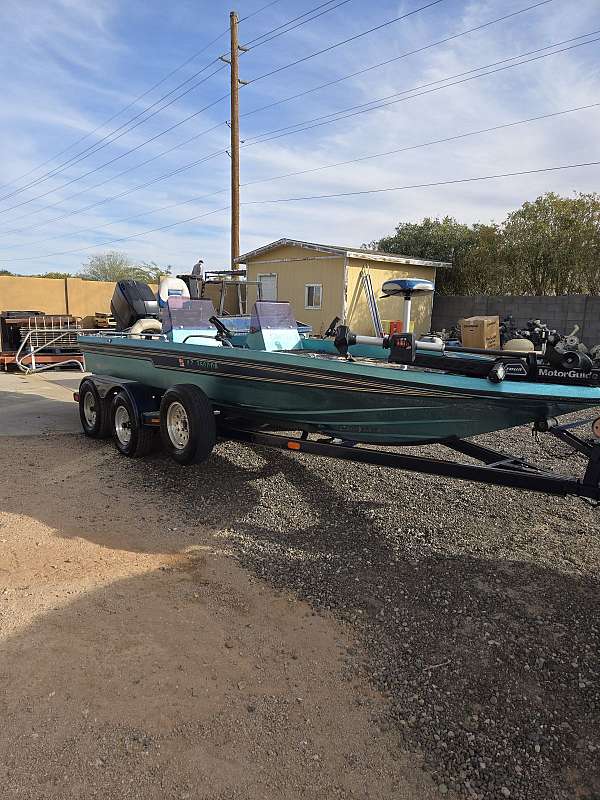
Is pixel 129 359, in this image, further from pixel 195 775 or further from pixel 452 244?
pixel 452 244

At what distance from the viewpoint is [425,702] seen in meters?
2.56

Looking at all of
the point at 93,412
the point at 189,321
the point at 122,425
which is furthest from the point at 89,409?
the point at 189,321

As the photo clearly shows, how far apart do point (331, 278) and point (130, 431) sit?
12.2 m

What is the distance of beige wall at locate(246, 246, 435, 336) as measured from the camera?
1720cm

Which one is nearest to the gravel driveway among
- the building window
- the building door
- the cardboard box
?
the cardboard box

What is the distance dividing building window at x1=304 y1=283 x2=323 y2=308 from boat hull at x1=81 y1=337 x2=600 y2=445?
12.1 m

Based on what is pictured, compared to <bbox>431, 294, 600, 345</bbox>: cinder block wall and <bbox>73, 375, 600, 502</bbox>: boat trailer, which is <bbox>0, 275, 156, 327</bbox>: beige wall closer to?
<bbox>431, 294, 600, 345</bbox>: cinder block wall

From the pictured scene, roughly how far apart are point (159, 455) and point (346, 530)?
9.01 feet

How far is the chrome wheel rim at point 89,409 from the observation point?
701 cm

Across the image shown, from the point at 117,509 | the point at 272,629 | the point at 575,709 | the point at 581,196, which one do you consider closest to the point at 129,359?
the point at 117,509

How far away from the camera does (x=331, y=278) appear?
56.9 ft

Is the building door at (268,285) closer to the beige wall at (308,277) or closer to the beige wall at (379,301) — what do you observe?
the beige wall at (308,277)

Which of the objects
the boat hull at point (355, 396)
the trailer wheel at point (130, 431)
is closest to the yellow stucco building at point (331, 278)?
the trailer wheel at point (130, 431)

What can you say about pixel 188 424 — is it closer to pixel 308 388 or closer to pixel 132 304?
pixel 308 388
